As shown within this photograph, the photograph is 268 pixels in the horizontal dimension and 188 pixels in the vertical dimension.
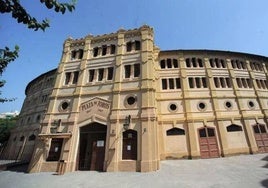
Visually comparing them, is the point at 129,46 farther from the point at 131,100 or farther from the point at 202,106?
the point at 202,106

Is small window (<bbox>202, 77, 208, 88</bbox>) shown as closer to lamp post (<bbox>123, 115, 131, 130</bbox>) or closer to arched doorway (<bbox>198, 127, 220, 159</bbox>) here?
arched doorway (<bbox>198, 127, 220, 159</bbox>)

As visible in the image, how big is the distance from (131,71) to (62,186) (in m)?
12.4

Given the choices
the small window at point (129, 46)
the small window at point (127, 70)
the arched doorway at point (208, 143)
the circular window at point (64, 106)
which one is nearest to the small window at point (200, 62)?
the arched doorway at point (208, 143)

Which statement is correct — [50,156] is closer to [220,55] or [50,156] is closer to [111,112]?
[111,112]

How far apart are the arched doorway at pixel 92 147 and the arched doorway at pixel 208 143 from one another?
11.6m

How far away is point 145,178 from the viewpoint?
11656 mm

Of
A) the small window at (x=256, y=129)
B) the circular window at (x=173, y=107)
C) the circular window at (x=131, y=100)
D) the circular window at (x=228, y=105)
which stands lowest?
the small window at (x=256, y=129)

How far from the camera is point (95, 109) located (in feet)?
56.7

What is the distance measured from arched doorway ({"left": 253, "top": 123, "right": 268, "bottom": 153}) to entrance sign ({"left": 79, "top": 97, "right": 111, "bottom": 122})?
1882 cm

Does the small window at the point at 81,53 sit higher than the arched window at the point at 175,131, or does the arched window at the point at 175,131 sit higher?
the small window at the point at 81,53

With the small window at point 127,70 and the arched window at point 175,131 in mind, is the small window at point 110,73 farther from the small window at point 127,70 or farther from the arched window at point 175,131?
the arched window at point 175,131

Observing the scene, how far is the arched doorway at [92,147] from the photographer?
52.1ft

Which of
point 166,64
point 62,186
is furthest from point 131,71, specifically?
point 62,186

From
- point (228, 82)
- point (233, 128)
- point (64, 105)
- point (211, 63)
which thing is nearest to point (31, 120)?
point (64, 105)
